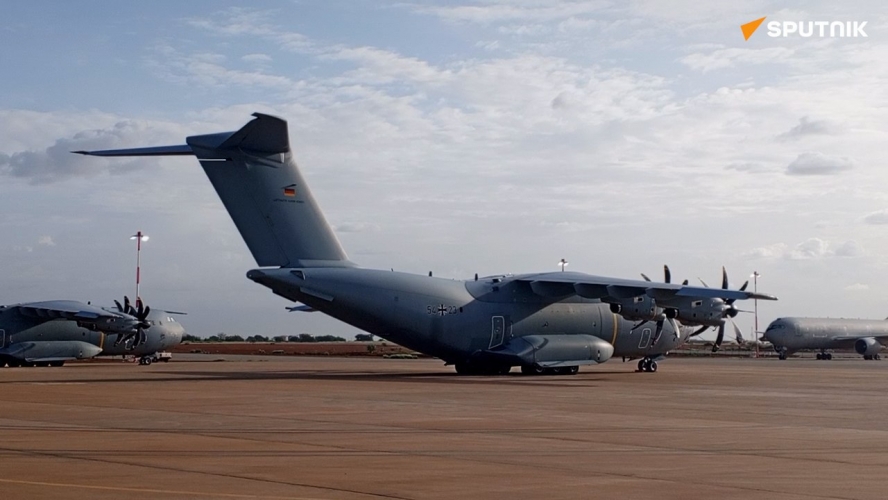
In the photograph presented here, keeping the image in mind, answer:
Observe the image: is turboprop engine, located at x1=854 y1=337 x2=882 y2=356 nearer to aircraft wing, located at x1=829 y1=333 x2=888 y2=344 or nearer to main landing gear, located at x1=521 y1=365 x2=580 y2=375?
aircraft wing, located at x1=829 y1=333 x2=888 y2=344

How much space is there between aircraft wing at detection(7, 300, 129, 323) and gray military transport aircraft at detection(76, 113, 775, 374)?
1820 centimetres

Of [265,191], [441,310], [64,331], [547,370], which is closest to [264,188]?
[265,191]

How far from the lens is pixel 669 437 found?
586 inches

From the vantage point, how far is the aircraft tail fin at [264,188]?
94.7ft

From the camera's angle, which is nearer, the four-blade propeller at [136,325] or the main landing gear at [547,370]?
the main landing gear at [547,370]

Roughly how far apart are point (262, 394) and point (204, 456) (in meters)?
12.0

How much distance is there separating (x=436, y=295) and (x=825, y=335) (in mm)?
56384

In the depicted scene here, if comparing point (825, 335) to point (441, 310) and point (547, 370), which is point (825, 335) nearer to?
point (547, 370)

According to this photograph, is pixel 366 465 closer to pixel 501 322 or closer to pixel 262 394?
pixel 262 394

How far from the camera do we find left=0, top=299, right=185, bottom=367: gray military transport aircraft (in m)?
45.6

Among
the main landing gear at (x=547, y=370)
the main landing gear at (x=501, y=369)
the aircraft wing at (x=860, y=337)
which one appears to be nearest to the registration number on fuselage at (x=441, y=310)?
the main landing gear at (x=501, y=369)

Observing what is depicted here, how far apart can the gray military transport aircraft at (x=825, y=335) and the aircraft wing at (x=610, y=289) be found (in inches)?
1891

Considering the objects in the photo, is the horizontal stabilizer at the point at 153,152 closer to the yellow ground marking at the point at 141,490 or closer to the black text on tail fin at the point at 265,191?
the black text on tail fin at the point at 265,191

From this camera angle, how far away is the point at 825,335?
265 feet
